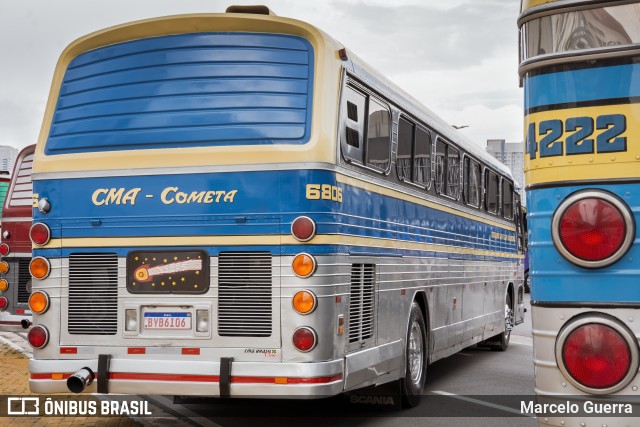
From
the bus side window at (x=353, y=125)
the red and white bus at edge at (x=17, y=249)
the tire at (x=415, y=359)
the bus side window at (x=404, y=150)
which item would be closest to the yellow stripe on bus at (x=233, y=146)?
the bus side window at (x=353, y=125)

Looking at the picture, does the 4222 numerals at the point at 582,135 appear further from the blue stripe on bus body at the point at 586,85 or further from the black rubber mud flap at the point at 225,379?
the black rubber mud flap at the point at 225,379

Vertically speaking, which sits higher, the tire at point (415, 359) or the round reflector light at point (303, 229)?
the round reflector light at point (303, 229)

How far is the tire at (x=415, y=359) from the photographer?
29.7 feet

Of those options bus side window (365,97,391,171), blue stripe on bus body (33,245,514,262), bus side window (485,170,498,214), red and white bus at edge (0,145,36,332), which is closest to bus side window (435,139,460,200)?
bus side window (365,97,391,171)

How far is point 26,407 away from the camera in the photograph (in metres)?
8.77

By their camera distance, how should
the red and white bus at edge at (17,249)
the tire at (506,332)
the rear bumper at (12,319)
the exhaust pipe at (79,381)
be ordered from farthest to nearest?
the tire at (506,332) → the red and white bus at edge at (17,249) → the rear bumper at (12,319) → the exhaust pipe at (79,381)

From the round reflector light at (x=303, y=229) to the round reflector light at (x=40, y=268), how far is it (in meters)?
2.19

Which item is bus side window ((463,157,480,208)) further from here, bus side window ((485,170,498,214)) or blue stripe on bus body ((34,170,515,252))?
blue stripe on bus body ((34,170,515,252))

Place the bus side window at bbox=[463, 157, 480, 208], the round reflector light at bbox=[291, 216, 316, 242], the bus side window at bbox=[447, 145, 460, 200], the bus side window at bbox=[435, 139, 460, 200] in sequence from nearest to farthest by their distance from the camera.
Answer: the round reflector light at bbox=[291, 216, 316, 242] < the bus side window at bbox=[435, 139, 460, 200] < the bus side window at bbox=[447, 145, 460, 200] < the bus side window at bbox=[463, 157, 480, 208]

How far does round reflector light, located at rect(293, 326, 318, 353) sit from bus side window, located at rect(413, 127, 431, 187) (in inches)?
127

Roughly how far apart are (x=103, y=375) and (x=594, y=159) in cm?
484

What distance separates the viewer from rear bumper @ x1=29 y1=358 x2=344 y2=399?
257 inches

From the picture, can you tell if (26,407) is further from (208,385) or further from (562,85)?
(562,85)

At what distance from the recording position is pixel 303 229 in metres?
6.65
